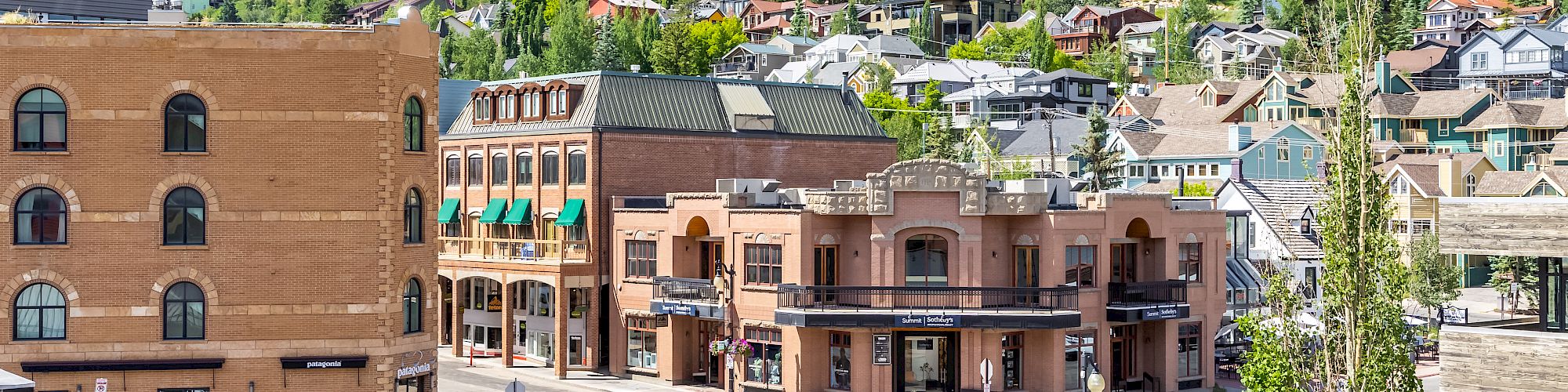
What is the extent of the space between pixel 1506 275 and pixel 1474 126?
24.0m

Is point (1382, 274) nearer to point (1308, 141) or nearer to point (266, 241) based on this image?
point (266, 241)

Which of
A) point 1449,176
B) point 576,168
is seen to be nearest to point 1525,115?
point 1449,176

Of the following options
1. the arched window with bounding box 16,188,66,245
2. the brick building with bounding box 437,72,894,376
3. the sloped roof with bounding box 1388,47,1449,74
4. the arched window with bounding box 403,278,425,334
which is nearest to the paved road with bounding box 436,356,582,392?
the brick building with bounding box 437,72,894,376

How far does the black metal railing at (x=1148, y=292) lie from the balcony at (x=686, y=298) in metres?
12.2

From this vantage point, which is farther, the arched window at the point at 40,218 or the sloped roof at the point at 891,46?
the sloped roof at the point at 891,46

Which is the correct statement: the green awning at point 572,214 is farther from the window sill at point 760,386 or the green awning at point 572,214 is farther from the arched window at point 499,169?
the window sill at point 760,386

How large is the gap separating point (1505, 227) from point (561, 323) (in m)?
38.5

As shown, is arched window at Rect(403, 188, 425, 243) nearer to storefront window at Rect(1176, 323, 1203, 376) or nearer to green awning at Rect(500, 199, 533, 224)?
green awning at Rect(500, 199, 533, 224)

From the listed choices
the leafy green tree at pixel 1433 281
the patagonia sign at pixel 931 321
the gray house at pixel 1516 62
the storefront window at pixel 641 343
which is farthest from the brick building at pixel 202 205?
the gray house at pixel 1516 62

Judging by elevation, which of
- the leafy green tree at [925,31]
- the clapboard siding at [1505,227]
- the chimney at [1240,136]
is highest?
the leafy green tree at [925,31]

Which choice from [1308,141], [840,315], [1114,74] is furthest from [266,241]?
[1114,74]

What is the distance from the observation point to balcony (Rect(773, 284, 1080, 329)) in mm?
50781

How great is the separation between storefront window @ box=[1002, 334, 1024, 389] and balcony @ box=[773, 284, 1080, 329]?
49.2 inches

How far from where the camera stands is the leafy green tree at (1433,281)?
7131 cm
